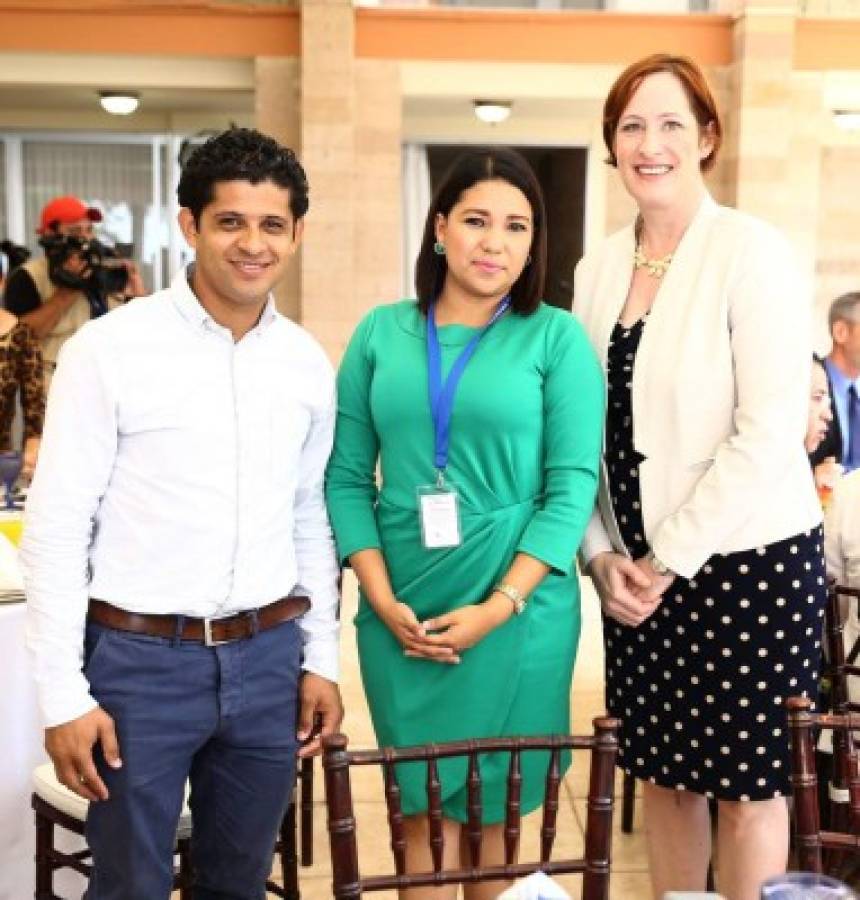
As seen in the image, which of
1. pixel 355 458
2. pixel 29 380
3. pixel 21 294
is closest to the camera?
pixel 355 458

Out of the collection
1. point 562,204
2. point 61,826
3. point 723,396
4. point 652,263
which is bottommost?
point 61,826

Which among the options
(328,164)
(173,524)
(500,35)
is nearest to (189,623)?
(173,524)

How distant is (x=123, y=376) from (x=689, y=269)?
1.04m

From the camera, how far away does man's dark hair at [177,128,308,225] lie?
1794mm

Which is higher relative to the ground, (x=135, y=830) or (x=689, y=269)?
(x=689, y=269)

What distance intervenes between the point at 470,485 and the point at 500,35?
7.18 metres

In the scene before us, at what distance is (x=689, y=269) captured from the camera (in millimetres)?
2221

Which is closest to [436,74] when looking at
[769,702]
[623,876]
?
[623,876]

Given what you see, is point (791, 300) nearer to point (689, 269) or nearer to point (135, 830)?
point (689, 269)

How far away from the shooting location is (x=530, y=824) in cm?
357

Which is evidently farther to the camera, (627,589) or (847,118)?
(847,118)

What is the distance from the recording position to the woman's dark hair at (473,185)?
2086 mm

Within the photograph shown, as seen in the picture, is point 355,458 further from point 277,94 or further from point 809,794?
point 277,94

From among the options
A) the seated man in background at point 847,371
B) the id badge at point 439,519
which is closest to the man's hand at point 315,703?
the id badge at point 439,519
